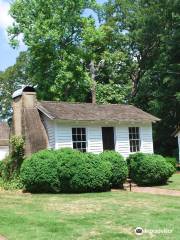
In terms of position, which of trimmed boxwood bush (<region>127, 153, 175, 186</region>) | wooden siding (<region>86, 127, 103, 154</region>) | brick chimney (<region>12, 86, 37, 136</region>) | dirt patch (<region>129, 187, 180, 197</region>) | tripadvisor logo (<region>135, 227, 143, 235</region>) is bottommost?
tripadvisor logo (<region>135, 227, 143, 235</region>)

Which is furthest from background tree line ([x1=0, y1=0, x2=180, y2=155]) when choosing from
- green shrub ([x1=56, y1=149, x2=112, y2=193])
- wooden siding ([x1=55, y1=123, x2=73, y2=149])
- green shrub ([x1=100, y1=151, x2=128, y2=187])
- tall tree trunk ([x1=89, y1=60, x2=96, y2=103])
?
green shrub ([x1=56, y1=149, x2=112, y2=193])

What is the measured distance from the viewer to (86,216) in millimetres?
13844

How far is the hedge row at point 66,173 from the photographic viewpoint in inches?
811

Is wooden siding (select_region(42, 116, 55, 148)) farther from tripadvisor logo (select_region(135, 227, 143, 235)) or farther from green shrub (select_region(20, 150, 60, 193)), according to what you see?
tripadvisor logo (select_region(135, 227, 143, 235))

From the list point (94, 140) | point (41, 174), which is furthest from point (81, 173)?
point (94, 140)

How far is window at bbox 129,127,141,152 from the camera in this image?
28.3m

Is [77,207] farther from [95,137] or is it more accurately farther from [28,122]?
[95,137]

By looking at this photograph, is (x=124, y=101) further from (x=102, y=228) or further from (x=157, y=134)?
(x=102, y=228)

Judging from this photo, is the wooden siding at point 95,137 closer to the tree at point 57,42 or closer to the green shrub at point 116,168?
the green shrub at point 116,168

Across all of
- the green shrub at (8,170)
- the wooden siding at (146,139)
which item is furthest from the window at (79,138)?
the wooden siding at (146,139)

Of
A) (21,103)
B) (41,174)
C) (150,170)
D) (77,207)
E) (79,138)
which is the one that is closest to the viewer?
(77,207)


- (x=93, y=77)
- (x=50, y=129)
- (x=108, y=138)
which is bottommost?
(x=108, y=138)

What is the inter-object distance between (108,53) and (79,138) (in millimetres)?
23682

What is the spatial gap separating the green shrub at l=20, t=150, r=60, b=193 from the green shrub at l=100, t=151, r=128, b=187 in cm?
263
